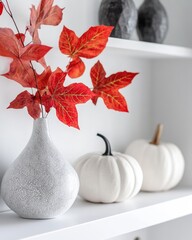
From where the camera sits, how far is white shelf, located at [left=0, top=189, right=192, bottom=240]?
135cm

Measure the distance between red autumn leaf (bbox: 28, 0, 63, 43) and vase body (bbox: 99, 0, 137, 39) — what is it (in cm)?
23

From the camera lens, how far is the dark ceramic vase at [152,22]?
1.81 m

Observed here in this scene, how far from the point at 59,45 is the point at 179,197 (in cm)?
62

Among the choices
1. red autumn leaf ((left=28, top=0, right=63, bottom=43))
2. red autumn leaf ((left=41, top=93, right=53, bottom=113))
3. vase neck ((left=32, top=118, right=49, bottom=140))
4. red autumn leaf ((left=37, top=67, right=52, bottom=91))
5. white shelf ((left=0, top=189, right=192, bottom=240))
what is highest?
red autumn leaf ((left=28, top=0, right=63, bottom=43))

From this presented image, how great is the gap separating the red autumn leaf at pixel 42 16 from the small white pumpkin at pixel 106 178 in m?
0.40

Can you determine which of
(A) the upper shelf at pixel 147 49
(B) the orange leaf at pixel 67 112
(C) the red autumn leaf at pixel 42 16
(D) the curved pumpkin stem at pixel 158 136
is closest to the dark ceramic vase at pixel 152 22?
(A) the upper shelf at pixel 147 49

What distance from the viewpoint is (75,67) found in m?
1.53

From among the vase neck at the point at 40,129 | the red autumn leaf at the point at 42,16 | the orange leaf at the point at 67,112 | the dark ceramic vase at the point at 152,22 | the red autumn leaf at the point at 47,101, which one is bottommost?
the vase neck at the point at 40,129

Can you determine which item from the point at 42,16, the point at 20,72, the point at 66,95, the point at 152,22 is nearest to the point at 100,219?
the point at 66,95

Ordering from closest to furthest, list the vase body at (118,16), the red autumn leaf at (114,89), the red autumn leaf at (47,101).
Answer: the red autumn leaf at (47,101)
the red autumn leaf at (114,89)
the vase body at (118,16)

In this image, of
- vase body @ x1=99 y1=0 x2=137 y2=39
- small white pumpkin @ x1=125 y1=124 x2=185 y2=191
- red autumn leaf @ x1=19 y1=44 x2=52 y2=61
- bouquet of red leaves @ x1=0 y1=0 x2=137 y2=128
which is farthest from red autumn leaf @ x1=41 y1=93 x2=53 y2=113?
small white pumpkin @ x1=125 y1=124 x2=185 y2=191

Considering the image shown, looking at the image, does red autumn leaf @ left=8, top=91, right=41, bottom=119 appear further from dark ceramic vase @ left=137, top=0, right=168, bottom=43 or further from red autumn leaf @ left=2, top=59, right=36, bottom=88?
dark ceramic vase @ left=137, top=0, right=168, bottom=43

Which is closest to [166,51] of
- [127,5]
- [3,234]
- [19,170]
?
[127,5]

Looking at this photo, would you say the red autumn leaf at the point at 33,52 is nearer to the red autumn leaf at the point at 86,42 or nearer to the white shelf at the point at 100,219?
the red autumn leaf at the point at 86,42
